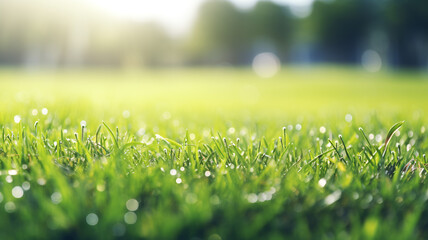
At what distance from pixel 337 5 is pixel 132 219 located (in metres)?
54.3

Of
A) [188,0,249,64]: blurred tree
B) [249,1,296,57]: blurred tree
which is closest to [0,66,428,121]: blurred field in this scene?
[188,0,249,64]: blurred tree

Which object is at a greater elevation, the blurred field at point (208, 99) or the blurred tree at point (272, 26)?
the blurred tree at point (272, 26)

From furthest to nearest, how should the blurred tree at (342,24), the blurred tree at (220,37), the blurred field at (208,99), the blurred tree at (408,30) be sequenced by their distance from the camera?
1. the blurred tree at (220,37)
2. the blurred tree at (342,24)
3. the blurred tree at (408,30)
4. the blurred field at (208,99)

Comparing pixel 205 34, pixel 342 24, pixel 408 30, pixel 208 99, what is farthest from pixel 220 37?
pixel 208 99

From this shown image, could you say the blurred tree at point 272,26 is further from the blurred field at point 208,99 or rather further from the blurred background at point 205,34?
the blurred field at point 208,99

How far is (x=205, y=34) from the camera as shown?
59.2 m

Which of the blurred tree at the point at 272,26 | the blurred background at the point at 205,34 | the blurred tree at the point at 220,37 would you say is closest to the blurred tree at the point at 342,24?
the blurred background at the point at 205,34

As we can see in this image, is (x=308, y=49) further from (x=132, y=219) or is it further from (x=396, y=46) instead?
(x=132, y=219)

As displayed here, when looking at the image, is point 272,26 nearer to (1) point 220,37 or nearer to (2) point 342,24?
(1) point 220,37

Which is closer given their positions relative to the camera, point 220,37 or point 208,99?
point 208,99

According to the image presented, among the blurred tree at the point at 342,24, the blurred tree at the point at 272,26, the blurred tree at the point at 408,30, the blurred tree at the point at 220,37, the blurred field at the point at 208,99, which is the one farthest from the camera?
the blurred tree at the point at 272,26

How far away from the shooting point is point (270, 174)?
1.27 meters

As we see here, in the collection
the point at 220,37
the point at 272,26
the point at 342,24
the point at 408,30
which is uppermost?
the point at 342,24

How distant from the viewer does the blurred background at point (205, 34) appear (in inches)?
A: 1866
